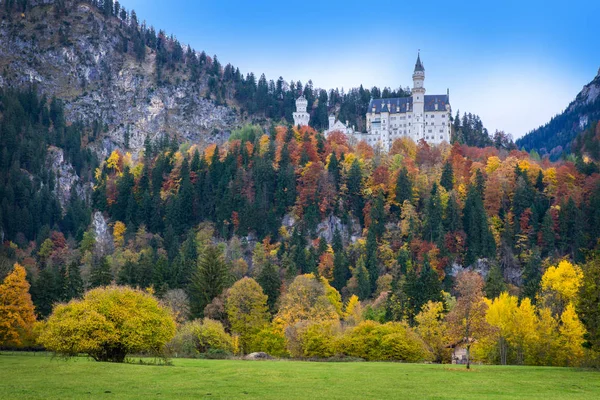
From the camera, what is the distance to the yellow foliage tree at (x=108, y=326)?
5300cm

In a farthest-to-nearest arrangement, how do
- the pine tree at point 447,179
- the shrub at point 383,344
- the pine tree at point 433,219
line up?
the pine tree at point 447,179 → the pine tree at point 433,219 → the shrub at point 383,344

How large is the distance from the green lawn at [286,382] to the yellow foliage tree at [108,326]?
235cm

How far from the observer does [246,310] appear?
90188mm

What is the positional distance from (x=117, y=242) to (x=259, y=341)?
3425 inches

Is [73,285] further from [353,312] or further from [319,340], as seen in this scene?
[319,340]

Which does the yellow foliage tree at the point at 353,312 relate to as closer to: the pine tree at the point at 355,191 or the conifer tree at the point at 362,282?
the conifer tree at the point at 362,282

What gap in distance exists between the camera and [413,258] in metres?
137

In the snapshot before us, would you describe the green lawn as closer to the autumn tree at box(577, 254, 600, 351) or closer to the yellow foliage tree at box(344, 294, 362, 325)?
the autumn tree at box(577, 254, 600, 351)

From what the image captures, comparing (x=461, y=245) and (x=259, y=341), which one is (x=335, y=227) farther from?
(x=259, y=341)

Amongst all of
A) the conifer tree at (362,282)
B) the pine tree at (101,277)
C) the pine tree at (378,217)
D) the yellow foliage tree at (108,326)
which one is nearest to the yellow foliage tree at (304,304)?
the yellow foliage tree at (108,326)

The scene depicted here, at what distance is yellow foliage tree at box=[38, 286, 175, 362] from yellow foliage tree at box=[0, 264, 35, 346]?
2344cm

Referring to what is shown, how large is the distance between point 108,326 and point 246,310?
123 feet

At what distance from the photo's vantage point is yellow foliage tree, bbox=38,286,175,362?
53000 mm

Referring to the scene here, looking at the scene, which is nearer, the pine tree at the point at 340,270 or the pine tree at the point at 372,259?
the pine tree at the point at 372,259
